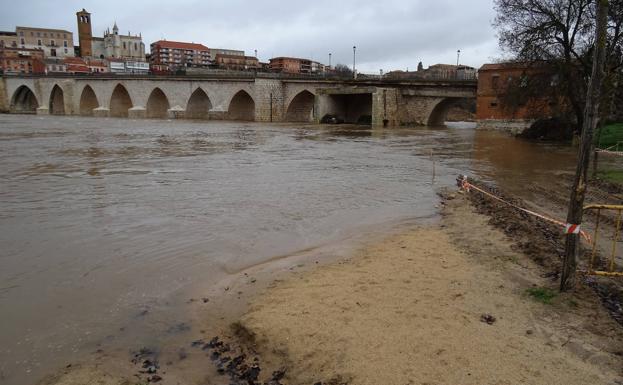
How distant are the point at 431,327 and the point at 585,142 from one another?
9.06 feet

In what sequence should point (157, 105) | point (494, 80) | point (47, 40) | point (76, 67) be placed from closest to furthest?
point (494, 80) < point (157, 105) < point (76, 67) < point (47, 40)

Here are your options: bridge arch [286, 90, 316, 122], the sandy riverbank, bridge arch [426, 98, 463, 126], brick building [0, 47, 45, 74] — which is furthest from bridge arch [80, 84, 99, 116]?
the sandy riverbank

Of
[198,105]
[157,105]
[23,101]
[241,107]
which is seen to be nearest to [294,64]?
[23,101]

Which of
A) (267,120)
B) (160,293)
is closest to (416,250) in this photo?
(160,293)

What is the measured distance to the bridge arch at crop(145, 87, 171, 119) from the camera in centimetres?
6594

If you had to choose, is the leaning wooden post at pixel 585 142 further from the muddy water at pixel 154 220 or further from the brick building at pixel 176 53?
the brick building at pixel 176 53

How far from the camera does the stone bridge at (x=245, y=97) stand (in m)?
46.3

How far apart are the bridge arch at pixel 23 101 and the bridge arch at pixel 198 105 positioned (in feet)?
118

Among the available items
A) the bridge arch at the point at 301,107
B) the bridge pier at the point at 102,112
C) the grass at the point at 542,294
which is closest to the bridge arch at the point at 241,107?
the bridge arch at the point at 301,107

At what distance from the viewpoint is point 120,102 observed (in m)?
71.1

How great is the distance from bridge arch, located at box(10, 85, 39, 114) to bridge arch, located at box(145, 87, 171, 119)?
28528 millimetres

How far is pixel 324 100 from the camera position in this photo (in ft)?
161

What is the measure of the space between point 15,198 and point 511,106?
2856cm

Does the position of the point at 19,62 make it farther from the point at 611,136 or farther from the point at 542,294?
the point at 542,294
